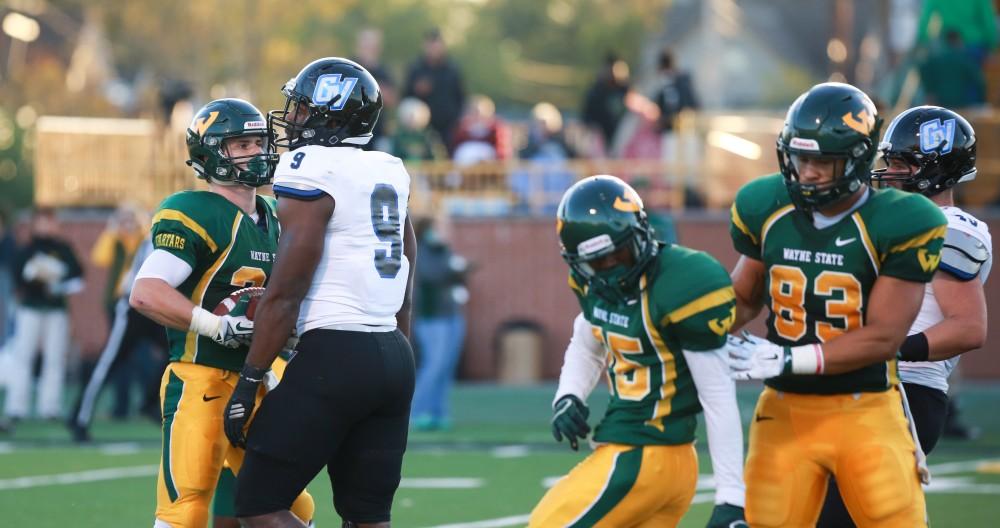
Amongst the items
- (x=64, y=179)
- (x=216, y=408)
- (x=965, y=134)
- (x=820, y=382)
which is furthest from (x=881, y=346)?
(x=64, y=179)

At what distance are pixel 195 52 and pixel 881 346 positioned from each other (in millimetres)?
36629

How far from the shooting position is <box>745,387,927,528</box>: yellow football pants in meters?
4.83

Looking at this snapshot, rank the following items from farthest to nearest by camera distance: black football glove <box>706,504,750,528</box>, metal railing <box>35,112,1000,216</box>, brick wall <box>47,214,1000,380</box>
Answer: brick wall <box>47,214,1000,380</box> < metal railing <box>35,112,1000,216</box> < black football glove <box>706,504,750,528</box>

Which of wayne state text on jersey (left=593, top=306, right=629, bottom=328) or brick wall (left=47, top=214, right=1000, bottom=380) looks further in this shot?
brick wall (left=47, top=214, right=1000, bottom=380)

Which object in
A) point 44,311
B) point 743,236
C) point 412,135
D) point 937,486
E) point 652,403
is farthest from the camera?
point 412,135

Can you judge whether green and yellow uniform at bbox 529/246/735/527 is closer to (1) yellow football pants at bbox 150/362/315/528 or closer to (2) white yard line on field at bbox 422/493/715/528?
(1) yellow football pants at bbox 150/362/315/528

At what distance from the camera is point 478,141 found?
57.5ft

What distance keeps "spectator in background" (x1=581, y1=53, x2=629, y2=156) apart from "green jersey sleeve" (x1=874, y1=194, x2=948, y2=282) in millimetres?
13138

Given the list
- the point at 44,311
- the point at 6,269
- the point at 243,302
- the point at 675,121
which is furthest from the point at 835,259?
the point at 6,269

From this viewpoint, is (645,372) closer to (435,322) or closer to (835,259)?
(835,259)

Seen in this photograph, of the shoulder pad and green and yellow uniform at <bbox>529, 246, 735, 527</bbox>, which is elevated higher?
the shoulder pad

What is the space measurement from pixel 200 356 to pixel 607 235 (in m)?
1.80

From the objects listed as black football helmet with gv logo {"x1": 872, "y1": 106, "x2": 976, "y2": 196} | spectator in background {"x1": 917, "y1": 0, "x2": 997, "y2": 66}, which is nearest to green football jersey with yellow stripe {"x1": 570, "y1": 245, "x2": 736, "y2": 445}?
black football helmet with gv logo {"x1": 872, "y1": 106, "x2": 976, "y2": 196}

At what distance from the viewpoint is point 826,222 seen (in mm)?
4965
